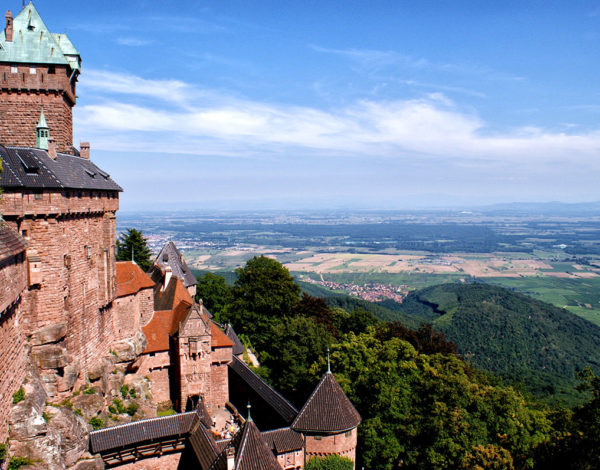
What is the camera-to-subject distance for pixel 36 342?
64.3ft

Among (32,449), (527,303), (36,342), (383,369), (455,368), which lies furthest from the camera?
(527,303)

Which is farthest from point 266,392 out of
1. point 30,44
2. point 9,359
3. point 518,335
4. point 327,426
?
point 518,335

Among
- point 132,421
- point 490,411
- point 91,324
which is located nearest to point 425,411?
point 490,411

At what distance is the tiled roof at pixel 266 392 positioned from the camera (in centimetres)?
2656

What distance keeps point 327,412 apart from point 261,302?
918 inches

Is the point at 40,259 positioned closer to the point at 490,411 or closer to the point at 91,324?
the point at 91,324

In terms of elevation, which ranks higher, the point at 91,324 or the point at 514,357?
the point at 91,324

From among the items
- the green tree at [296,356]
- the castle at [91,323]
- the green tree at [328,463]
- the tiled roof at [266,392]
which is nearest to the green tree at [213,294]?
the green tree at [296,356]

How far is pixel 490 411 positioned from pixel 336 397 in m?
9.10

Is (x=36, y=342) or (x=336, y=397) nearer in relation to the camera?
(x=36, y=342)

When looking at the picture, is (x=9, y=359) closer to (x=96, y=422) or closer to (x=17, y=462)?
(x=17, y=462)

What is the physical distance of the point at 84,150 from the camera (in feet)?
91.4

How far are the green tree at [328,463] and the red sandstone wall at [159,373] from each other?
11.8 metres

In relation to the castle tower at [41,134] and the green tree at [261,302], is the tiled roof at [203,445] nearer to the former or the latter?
the castle tower at [41,134]
